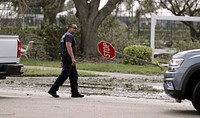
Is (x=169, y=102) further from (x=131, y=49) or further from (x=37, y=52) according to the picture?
(x=37, y=52)

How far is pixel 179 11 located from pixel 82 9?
Answer: 19.9 meters

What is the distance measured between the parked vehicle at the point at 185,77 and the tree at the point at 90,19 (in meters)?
17.3

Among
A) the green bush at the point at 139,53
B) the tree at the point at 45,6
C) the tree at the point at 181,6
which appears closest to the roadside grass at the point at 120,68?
the green bush at the point at 139,53

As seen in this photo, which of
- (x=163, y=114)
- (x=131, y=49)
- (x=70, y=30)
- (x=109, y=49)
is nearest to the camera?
(x=163, y=114)

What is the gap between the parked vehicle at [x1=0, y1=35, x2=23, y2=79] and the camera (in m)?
12.8

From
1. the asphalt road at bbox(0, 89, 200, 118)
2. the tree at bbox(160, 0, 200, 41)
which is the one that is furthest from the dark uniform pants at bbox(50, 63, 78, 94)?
the tree at bbox(160, 0, 200, 41)

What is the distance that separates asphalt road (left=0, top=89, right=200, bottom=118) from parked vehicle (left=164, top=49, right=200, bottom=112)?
0.40 meters

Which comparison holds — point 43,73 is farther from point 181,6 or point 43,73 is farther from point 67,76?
point 181,6

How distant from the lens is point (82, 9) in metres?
27.7

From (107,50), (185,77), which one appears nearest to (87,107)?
(185,77)

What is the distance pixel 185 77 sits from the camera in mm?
10398

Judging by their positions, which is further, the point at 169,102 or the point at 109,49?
the point at 109,49

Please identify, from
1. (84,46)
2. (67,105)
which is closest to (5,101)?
(67,105)

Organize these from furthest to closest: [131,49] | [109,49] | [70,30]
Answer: [131,49], [109,49], [70,30]
